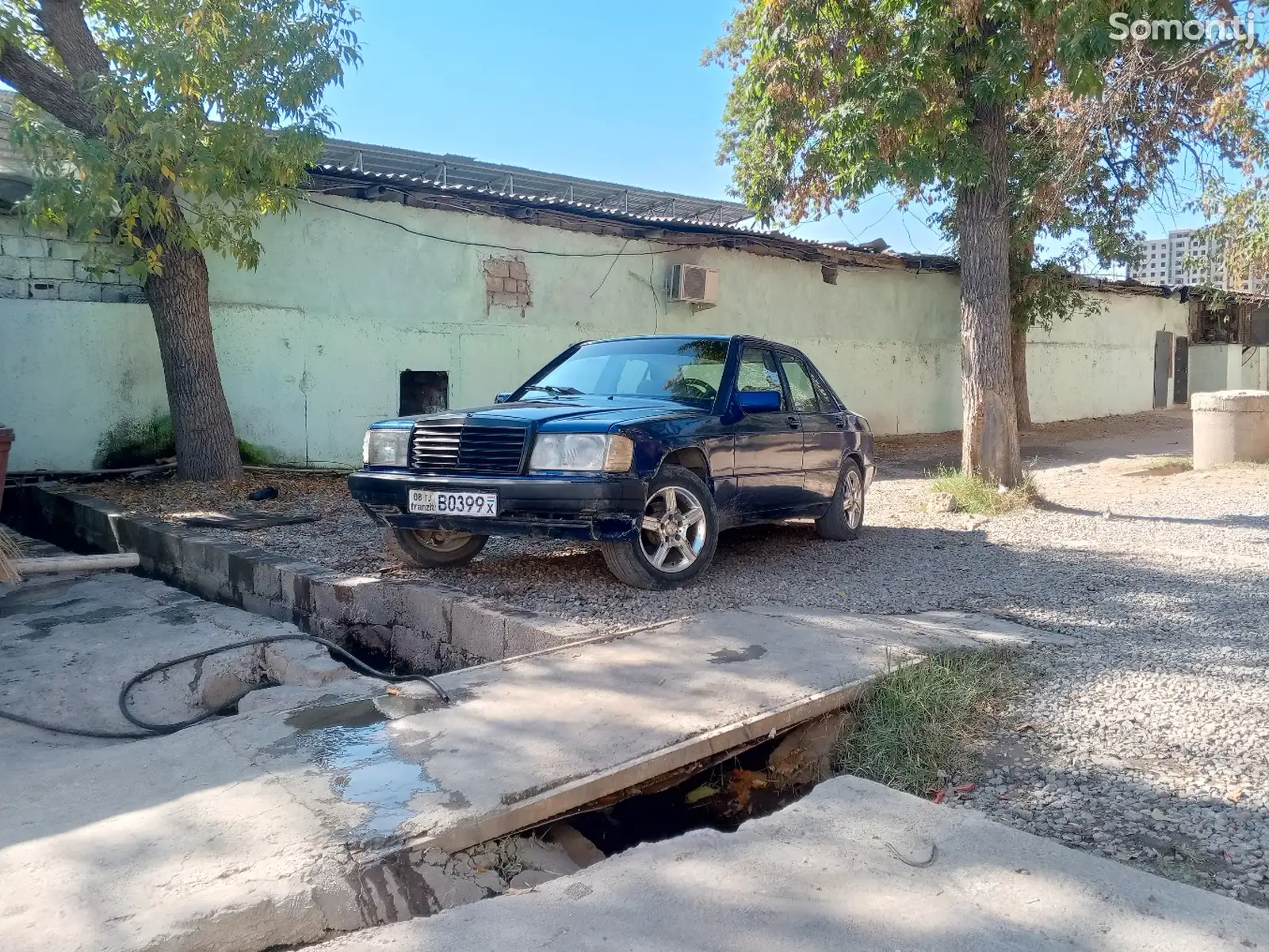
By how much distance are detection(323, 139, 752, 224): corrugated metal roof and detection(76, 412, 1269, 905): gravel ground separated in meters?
7.35

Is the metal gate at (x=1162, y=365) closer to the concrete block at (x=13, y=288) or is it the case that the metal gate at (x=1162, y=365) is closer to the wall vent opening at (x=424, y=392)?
the wall vent opening at (x=424, y=392)

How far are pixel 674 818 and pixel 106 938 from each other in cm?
189

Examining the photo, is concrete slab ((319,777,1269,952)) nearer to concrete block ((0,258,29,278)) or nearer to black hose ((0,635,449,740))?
black hose ((0,635,449,740))

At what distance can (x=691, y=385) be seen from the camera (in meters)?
6.00

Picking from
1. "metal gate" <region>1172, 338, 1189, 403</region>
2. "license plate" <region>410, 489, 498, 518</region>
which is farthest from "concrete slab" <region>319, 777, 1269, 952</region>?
"metal gate" <region>1172, 338, 1189, 403</region>

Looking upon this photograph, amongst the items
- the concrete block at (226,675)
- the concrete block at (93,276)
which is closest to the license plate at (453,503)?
the concrete block at (226,675)

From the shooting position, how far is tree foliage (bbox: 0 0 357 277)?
7238 millimetres

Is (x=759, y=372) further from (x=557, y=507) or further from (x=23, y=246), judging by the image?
(x=23, y=246)

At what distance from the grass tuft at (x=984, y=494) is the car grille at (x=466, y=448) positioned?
5152mm

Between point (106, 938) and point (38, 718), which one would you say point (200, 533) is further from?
point (106, 938)

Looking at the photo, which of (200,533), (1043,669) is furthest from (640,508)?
(200,533)

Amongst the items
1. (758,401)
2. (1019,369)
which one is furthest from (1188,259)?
(758,401)

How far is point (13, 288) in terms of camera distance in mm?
9141

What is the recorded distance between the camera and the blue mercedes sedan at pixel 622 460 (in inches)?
196
